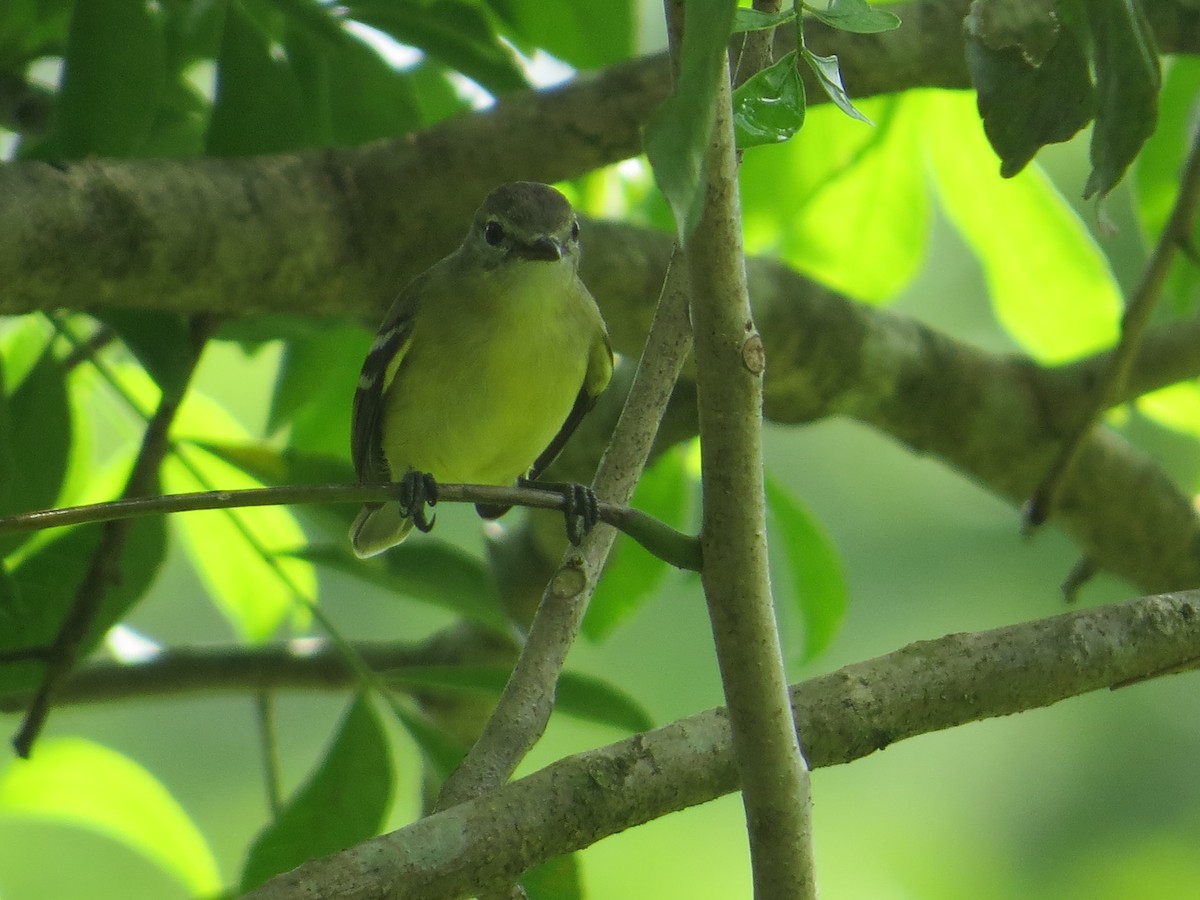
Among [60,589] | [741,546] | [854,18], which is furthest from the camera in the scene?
[60,589]

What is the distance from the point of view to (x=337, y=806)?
7.82 feet

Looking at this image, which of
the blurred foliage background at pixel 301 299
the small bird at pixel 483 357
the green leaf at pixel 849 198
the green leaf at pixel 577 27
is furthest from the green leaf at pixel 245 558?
the green leaf at pixel 849 198

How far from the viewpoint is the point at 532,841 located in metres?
1.60

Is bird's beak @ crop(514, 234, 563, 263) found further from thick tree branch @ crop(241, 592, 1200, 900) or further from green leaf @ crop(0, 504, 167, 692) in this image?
thick tree branch @ crop(241, 592, 1200, 900)

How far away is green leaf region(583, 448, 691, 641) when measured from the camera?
3375 millimetres

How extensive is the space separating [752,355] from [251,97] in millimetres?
1549

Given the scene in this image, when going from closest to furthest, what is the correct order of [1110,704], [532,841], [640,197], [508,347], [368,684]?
[532,841] < [368,684] < [508,347] < [640,197] < [1110,704]

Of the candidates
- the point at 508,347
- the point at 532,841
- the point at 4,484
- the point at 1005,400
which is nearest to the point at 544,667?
the point at 532,841

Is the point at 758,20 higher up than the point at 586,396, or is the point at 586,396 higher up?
the point at 586,396

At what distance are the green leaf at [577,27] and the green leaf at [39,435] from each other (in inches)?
46.0

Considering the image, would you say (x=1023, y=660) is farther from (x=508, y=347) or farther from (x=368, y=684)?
(x=508, y=347)

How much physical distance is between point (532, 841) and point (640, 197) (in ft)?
8.41

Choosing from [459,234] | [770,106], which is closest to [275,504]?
[770,106]

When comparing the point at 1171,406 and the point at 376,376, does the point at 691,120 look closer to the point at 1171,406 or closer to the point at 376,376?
the point at 376,376
